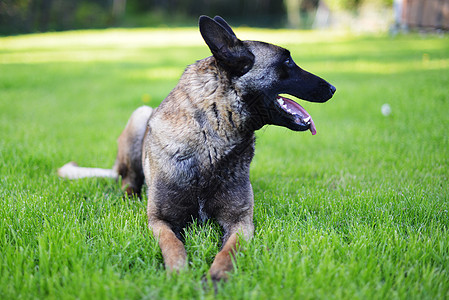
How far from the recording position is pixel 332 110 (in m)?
6.81

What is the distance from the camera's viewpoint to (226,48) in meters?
2.46

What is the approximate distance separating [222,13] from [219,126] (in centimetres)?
5471

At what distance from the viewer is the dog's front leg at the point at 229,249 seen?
204cm

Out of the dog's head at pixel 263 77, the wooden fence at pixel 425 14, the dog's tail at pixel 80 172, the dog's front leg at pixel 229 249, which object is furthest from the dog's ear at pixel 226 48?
the wooden fence at pixel 425 14

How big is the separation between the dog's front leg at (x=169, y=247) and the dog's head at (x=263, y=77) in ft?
3.27

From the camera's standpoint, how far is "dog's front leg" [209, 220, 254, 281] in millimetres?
2039

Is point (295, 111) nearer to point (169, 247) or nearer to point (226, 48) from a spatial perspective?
point (226, 48)

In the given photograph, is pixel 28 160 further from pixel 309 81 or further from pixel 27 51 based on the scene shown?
pixel 27 51

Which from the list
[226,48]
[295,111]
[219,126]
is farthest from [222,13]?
[219,126]

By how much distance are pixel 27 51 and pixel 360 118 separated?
15.3 metres

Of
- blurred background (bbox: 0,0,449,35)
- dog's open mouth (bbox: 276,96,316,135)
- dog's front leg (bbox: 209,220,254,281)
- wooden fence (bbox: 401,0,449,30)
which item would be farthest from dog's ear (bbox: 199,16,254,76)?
blurred background (bbox: 0,0,449,35)

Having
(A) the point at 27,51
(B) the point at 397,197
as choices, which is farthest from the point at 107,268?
(A) the point at 27,51

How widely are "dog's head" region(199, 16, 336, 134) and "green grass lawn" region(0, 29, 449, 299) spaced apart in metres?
0.80

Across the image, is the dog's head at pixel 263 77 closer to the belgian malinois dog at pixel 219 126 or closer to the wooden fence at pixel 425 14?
the belgian malinois dog at pixel 219 126
